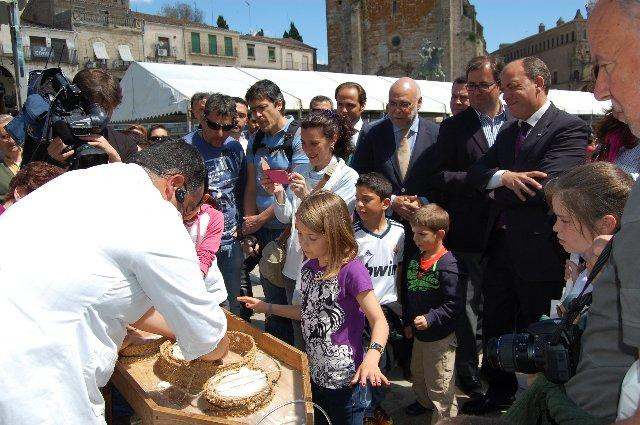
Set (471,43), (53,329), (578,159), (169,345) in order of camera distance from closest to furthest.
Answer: (53,329) → (169,345) → (578,159) → (471,43)

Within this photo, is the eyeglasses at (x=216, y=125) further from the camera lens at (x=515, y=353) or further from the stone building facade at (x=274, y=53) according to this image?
the stone building facade at (x=274, y=53)

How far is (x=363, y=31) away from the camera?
4669 centimetres

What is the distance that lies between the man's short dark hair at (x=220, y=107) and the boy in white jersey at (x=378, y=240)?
51.6 inches

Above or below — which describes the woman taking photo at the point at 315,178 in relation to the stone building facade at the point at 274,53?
below

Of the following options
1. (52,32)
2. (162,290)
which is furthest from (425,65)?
(162,290)

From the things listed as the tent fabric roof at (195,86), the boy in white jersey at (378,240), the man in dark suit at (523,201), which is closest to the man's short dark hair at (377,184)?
the boy in white jersey at (378,240)

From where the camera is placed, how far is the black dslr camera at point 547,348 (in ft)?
4.72

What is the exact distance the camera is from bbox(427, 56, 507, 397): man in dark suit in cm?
366

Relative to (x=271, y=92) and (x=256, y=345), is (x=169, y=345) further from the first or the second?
(x=271, y=92)

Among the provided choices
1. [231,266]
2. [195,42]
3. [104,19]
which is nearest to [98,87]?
[231,266]

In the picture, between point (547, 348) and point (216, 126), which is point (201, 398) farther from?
point (216, 126)

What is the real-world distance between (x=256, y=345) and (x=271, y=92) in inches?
92.3

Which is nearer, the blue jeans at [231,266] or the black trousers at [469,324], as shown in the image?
the black trousers at [469,324]

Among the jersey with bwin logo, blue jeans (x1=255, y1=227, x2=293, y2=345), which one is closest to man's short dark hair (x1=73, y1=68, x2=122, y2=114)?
blue jeans (x1=255, y1=227, x2=293, y2=345)
